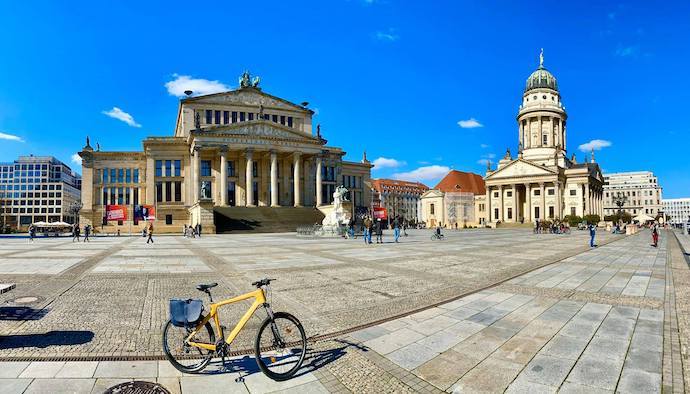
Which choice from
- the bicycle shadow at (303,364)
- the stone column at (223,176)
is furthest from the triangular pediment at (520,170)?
the bicycle shadow at (303,364)

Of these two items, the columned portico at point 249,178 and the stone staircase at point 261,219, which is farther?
the columned portico at point 249,178

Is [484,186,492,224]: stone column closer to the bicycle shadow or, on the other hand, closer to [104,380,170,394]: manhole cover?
the bicycle shadow

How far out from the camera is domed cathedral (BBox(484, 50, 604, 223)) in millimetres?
90625

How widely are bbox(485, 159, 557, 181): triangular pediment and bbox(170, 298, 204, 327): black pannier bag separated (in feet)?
323

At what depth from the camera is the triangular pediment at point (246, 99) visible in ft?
221

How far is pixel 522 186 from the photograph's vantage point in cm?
9675

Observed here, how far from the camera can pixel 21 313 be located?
711 cm

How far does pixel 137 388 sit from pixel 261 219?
48.7m

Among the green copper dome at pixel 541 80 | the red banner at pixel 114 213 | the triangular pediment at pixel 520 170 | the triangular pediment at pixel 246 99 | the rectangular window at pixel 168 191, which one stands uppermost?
the green copper dome at pixel 541 80

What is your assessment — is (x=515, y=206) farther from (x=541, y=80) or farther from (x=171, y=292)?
A: (x=171, y=292)

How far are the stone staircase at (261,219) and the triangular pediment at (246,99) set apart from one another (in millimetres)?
23923

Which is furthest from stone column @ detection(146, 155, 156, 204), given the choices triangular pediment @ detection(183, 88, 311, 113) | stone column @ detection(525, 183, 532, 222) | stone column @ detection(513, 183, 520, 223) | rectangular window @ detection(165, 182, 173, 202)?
stone column @ detection(525, 183, 532, 222)

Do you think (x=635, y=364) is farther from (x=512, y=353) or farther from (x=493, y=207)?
(x=493, y=207)

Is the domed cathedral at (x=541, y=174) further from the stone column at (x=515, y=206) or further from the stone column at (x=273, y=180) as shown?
the stone column at (x=273, y=180)
